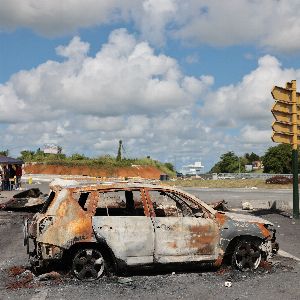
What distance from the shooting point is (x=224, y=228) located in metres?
7.57

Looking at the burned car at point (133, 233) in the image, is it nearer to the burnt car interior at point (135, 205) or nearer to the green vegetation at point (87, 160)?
the burnt car interior at point (135, 205)

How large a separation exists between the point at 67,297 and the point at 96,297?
15.6 inches

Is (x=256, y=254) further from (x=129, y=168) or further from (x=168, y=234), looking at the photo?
(x=129, y=168)

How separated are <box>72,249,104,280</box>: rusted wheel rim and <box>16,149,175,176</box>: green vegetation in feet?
245

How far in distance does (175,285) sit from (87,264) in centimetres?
139

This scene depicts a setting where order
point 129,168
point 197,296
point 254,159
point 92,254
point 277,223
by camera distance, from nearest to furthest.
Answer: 1. point 197,296
2. point 92,254
3. point 277,223
4. point 129,168
5. point 254,159

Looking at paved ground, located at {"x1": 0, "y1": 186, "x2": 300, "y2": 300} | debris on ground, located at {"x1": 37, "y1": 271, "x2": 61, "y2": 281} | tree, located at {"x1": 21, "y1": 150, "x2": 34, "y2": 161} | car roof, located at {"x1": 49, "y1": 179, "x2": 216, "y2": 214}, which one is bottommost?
paved ground, located at {"x1": 0, "y1": 186, "x2": 300, "y2": 300}

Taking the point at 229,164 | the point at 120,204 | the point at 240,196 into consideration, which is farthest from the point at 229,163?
the point at 120,204

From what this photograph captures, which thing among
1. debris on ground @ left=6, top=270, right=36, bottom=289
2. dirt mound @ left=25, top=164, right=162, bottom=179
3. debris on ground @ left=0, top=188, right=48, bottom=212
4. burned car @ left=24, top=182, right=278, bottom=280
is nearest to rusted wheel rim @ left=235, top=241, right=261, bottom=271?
burned car @ left=24, top=182, right=278, bottom=280

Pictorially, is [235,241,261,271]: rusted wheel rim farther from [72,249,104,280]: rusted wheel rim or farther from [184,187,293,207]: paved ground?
[184,187,293,207]: paved ground

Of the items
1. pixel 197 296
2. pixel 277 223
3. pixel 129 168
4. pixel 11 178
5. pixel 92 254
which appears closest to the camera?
pixel 197 296

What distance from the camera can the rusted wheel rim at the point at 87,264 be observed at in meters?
7.10

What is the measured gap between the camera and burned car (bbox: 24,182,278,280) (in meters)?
7.12

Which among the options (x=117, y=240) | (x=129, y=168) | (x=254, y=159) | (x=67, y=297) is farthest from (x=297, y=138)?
(x=254, y=159)
